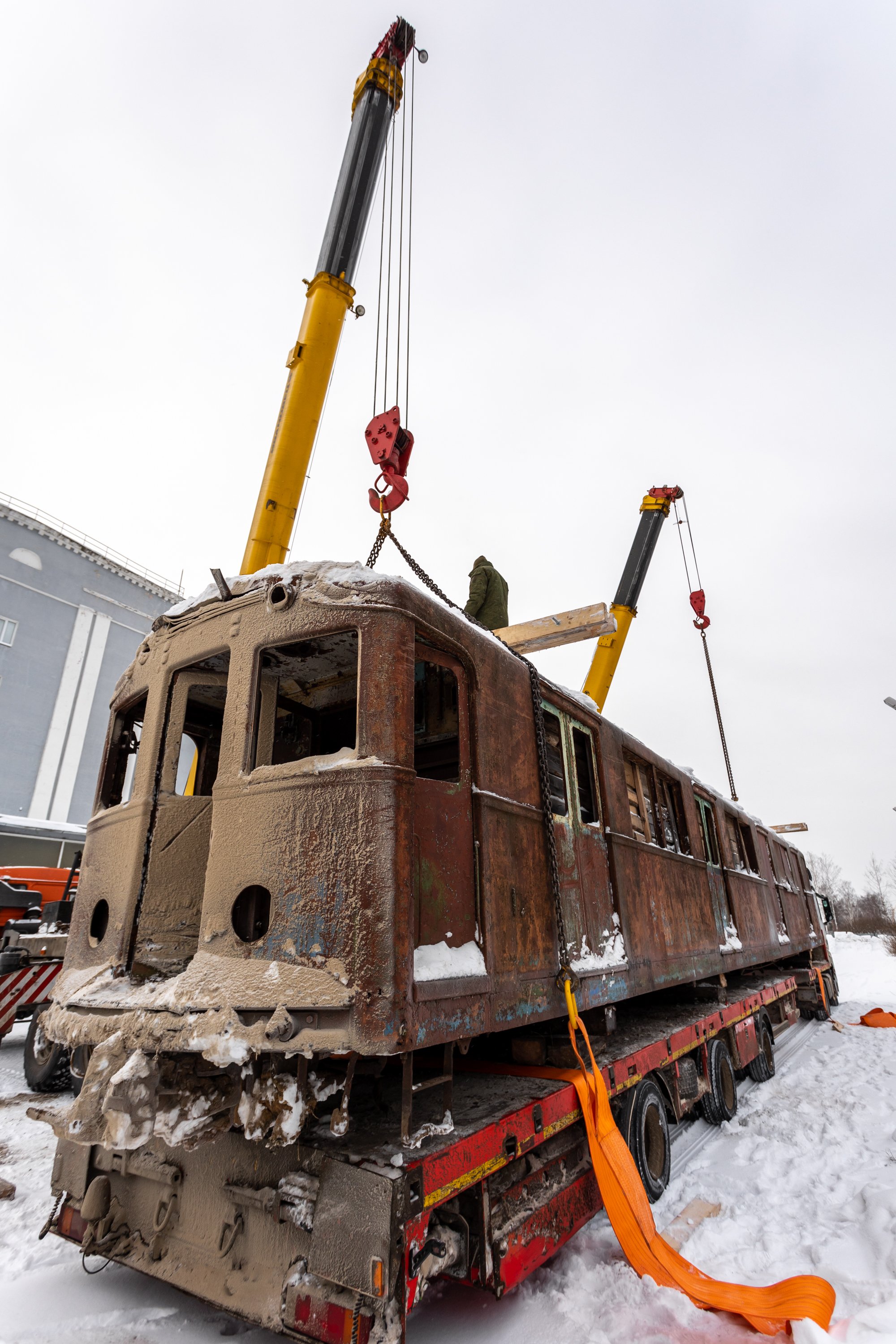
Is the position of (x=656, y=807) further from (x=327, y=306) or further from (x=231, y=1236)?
(x=327, y=306)

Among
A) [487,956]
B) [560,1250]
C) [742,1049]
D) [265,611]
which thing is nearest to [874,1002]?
[742,1049]

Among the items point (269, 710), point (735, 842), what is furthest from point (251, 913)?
point (735, 842)

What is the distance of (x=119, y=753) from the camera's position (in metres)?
4.78

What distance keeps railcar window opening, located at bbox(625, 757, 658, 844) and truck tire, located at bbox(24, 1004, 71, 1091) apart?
20.3ft

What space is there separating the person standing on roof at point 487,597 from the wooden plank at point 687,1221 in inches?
190

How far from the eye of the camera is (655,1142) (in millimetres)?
5395

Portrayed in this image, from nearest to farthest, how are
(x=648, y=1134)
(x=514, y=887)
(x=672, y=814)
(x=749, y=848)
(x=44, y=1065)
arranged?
(x=514, y=887), (x=648, y=1134), (x=44, y=1065), (x=672, y=814), (x=749, y=848)

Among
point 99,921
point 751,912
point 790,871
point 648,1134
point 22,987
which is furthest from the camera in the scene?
point 790,871

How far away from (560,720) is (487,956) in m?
2.05

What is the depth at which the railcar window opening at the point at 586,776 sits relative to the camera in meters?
5.36

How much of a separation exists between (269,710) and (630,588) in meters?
13.9

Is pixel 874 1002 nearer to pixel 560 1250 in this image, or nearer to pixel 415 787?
pixel 560 1250

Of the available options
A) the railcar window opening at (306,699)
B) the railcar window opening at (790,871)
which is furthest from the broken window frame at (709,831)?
the railcar window opening at (790,871)

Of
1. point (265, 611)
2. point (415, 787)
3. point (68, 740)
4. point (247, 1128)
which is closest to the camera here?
point (247, 1128)
